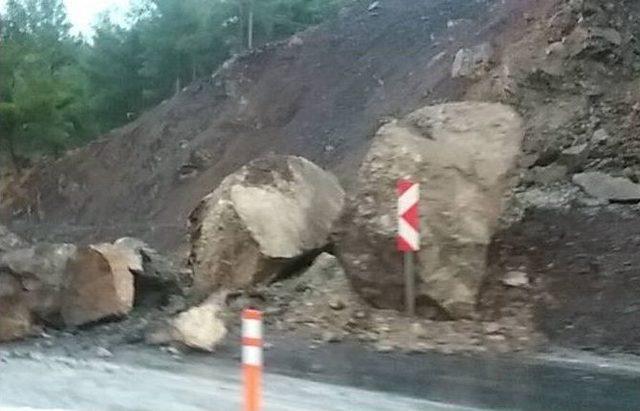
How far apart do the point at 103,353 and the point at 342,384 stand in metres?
3.82

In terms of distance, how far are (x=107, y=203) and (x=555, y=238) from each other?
24.3 meters

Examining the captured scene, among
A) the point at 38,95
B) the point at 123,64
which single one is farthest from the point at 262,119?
the point at 123,64

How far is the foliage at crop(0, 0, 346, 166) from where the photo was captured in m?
38.6

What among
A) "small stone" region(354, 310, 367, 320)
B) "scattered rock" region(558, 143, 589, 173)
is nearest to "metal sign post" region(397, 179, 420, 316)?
"small stone" region(354, 310, 367, 320)

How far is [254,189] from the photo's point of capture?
1448 centimetres

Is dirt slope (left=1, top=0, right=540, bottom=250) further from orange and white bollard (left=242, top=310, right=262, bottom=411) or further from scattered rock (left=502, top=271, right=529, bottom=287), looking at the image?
orange and white bollard (left=242, top=310, right=262, bottom=411)

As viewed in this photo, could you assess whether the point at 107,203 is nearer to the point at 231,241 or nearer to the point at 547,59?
the point at 547,59

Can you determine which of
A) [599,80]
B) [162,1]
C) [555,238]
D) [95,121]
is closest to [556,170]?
[599,80]

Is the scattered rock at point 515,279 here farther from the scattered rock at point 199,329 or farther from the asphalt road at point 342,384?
the scattered rock at point 199,329

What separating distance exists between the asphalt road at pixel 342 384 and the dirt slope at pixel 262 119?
490 inches

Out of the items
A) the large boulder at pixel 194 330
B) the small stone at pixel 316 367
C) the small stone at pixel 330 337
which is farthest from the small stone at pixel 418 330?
the large boulder at pixel 194 330

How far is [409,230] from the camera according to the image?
38.2ft

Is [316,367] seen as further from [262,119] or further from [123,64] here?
[123,64]

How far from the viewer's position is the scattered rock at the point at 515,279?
12180 millimetres
